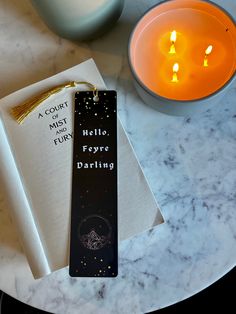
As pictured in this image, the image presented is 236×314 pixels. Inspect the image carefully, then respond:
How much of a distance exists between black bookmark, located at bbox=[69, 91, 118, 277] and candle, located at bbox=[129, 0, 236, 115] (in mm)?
62

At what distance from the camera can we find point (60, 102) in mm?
539

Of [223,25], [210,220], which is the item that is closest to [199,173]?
[210,220]

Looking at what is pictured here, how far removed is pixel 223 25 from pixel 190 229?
0.25 meters

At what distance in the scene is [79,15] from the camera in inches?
19.6

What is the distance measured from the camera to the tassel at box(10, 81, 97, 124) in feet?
1.73

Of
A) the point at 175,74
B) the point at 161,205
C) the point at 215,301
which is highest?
the point at 175,74

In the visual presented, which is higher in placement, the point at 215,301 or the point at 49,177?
the point at 49,177

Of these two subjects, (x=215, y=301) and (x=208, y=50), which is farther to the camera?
(x=215, y=301)

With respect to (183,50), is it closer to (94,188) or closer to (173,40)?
(173,40)

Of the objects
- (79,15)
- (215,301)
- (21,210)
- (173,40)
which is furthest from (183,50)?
(215,301)

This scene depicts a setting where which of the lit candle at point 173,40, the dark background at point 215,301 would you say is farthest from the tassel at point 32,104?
the dark background at point 215,301

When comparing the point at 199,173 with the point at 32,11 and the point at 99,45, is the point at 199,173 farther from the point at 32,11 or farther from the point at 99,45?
the point at 32,11

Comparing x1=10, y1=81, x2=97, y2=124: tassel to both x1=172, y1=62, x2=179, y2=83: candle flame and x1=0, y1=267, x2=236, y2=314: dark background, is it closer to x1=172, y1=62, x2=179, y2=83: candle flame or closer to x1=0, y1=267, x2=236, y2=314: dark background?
x1=172, y1=62, x2=179, y2=83: candle flame

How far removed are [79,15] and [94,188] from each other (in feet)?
0.67
